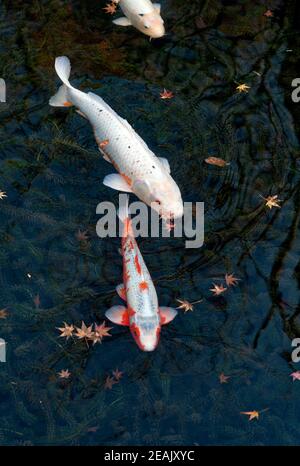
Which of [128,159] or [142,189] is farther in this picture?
[128,159]

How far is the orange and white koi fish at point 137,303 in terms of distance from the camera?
20.0ft

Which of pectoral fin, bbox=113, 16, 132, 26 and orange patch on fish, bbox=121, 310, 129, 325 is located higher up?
pectoral fin, bbox=113, 16, 132, 26

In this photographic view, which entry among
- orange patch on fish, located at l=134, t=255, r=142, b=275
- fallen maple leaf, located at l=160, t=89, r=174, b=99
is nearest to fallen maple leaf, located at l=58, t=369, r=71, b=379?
orange patch on fish, located at l=134, t=255, r=142, b=275

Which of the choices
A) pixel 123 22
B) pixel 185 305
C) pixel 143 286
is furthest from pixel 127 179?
pixel 123 22

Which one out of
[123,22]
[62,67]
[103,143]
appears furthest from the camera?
[123,22]

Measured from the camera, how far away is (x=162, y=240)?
740 centimetres

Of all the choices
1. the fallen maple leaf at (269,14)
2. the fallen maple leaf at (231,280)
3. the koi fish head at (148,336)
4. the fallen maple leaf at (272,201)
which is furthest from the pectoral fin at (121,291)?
the fallen maple leaf at (269,14)

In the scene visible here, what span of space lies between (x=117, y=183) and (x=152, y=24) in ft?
10.8

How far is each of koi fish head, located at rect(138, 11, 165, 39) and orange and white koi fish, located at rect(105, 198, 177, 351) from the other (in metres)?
3.83

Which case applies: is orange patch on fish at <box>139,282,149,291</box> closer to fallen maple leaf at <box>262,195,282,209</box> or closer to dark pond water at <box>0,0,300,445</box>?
dark pond water at <box>0,0,300,445</box>

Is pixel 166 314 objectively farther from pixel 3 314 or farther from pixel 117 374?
pixel 3 314

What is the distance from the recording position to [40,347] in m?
6.56

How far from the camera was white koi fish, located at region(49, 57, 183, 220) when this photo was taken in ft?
23.2

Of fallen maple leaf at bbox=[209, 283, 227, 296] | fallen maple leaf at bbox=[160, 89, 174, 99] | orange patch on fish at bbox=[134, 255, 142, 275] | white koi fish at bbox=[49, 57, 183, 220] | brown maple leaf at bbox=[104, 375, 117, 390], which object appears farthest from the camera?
fallen maple leaf at bbox=[160, 89, 174, 99]
